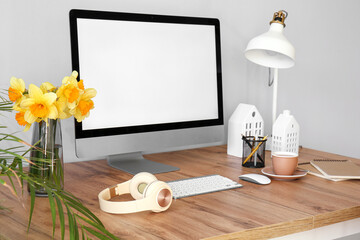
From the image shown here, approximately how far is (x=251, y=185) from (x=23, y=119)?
2.20ft

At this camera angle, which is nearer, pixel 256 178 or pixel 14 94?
pixel 14 94

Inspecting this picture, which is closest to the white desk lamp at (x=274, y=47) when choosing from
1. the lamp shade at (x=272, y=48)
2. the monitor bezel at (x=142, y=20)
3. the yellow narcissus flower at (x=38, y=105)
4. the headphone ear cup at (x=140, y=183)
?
the lamp shade at (x=272, y=48)

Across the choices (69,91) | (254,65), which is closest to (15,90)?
(69,91)

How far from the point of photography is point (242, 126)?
5.61ft

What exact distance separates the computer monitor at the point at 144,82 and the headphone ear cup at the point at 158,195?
369 mm

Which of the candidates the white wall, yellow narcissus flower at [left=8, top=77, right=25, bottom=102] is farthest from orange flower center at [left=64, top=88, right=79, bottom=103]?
the white wall

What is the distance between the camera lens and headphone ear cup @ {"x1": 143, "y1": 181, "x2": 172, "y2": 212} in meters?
1.07

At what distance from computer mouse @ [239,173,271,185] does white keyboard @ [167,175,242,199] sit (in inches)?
2.1

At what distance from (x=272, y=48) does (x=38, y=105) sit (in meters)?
0.89

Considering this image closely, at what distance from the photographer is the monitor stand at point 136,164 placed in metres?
1.49

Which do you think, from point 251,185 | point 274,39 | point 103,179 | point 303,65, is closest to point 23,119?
point 103,179

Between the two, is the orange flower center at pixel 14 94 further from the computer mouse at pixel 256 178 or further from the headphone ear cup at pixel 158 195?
the computer mouse at pixel 256 178

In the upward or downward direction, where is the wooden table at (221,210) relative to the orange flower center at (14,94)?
downward

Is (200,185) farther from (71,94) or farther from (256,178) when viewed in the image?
A: (71,94)
